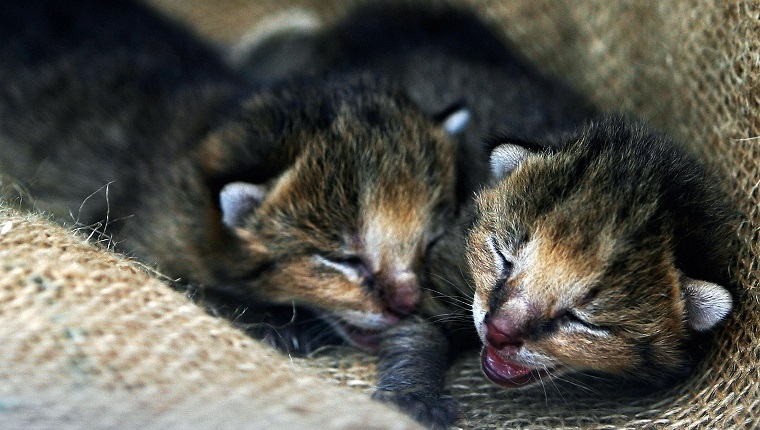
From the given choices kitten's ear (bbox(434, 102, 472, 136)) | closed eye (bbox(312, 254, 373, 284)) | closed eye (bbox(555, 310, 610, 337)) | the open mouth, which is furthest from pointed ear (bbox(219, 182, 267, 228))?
closed eye (bbox(555, 310, 610, 337))

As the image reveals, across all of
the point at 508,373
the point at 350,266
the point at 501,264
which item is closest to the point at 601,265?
the point at 501,264

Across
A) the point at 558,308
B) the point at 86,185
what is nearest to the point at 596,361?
the point at 558,308

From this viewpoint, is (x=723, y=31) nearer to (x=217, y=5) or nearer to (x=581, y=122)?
(x=581, y=122)

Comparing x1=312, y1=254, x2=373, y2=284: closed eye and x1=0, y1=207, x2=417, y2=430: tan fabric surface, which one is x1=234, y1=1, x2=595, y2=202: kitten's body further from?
x1=0, y1=207, x2=417, y2=430: tan fabric surface

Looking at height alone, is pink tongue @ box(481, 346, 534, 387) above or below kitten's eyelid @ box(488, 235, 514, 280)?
below

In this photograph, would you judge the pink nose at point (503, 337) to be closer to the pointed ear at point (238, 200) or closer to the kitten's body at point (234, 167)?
the kitten's body at point (234, 167)

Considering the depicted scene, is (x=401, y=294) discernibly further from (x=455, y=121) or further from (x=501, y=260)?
(x=455, y=121)
